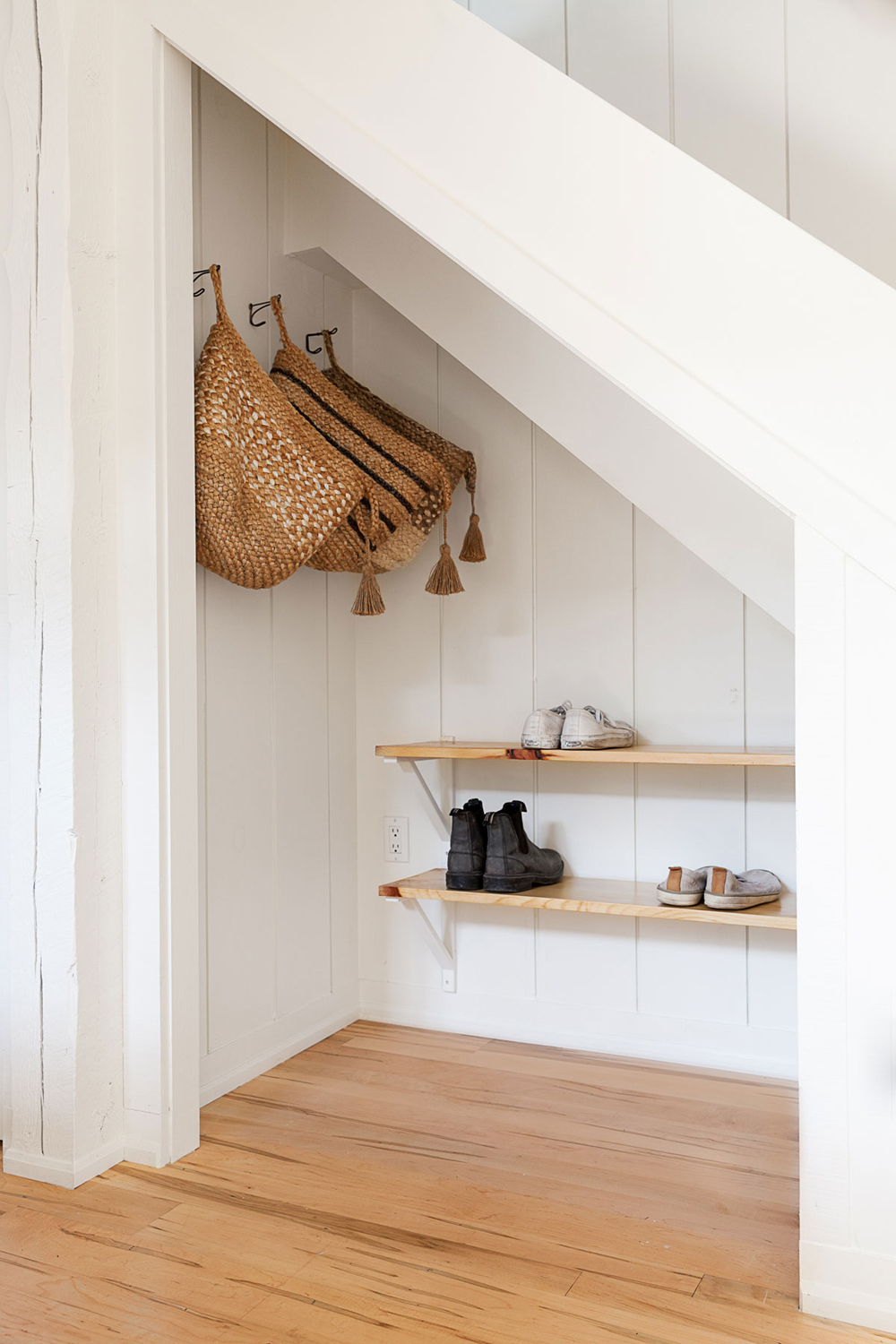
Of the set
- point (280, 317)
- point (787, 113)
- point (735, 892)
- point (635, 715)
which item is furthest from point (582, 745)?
point (787, 113)

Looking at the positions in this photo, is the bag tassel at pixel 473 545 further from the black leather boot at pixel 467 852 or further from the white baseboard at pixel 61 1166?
the white baseboard at pixel 61 1166

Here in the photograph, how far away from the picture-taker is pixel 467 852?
2.18 metres

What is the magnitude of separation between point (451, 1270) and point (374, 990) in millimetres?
1130

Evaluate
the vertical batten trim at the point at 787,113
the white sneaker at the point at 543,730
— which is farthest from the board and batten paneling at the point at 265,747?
the vertical batten trim at the point at 787,113

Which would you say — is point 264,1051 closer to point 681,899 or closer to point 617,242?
point 681,899

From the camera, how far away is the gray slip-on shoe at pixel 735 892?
1914 mm

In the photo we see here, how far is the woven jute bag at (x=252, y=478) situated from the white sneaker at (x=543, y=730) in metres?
0.57

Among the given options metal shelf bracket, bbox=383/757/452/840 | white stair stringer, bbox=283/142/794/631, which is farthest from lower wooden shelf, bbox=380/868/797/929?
white stair stringer, bbox=283/142/794/631

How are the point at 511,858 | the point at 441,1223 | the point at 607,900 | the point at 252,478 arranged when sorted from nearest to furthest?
1. the point at 441,1223
2. the point at 252,478
3. the point at 607,900
4. the point at 511,858

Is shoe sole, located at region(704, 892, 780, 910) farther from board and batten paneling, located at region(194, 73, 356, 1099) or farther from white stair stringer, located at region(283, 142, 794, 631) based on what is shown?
board and batten paneling, located at region(194, 73, 356, 1099)

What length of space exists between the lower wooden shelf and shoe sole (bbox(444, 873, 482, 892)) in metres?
0.02

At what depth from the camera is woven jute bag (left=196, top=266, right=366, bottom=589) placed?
186 centimetres

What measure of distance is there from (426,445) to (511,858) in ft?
3.15

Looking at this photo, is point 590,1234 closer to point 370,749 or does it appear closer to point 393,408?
point 370,749
